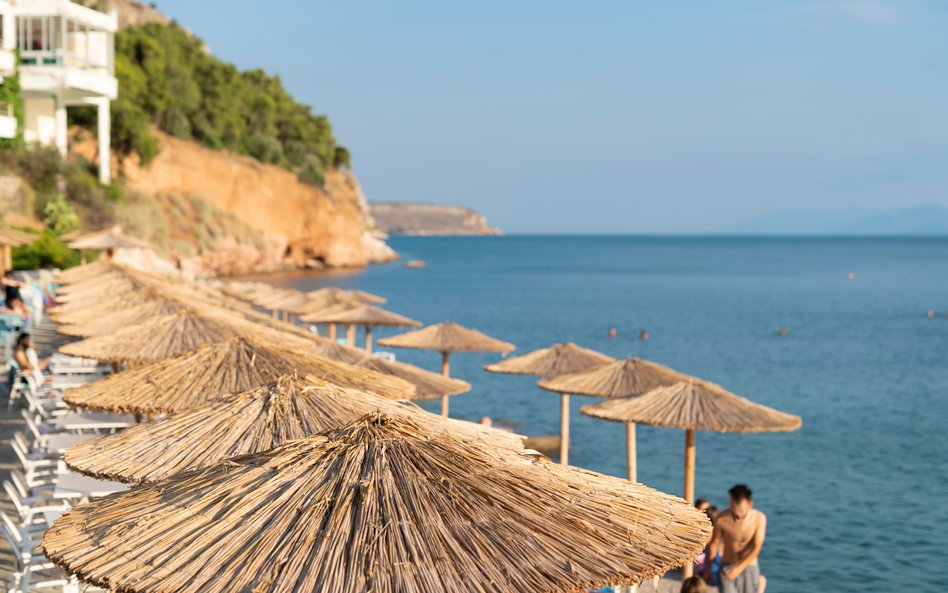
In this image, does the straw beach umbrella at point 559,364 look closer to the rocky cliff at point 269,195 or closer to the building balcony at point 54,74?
the building balcony at point 54,74

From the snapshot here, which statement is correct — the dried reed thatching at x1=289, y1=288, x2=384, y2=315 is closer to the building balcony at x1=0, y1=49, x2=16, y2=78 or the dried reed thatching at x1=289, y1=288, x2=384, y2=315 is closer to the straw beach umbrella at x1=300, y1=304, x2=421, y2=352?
the straw beach umbrella at x1=300, y1=304, x2=421, y2=352

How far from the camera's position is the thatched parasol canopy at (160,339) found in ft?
32.1

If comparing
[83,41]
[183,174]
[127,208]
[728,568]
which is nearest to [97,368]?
[728,568]

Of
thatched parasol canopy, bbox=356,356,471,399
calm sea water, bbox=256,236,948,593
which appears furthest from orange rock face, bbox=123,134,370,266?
thatched parasol canopy, bbox=356,356,471,399

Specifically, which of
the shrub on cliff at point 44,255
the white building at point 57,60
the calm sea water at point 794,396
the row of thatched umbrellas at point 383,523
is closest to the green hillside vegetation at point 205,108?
the white building at point 57,60

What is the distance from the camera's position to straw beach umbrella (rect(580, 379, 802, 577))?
1080cm

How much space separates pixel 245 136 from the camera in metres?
76.1

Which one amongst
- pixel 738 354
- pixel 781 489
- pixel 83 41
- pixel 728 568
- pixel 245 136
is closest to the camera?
pixel 728 568

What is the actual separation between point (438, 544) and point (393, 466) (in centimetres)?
45

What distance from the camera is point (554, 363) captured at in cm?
1630

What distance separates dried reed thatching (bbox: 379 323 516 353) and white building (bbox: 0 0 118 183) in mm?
23385

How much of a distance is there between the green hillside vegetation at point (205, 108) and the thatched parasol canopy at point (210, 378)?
160 feet

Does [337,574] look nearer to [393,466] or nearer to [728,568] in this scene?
[393,466]

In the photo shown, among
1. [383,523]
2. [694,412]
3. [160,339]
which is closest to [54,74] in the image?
[160,339]
